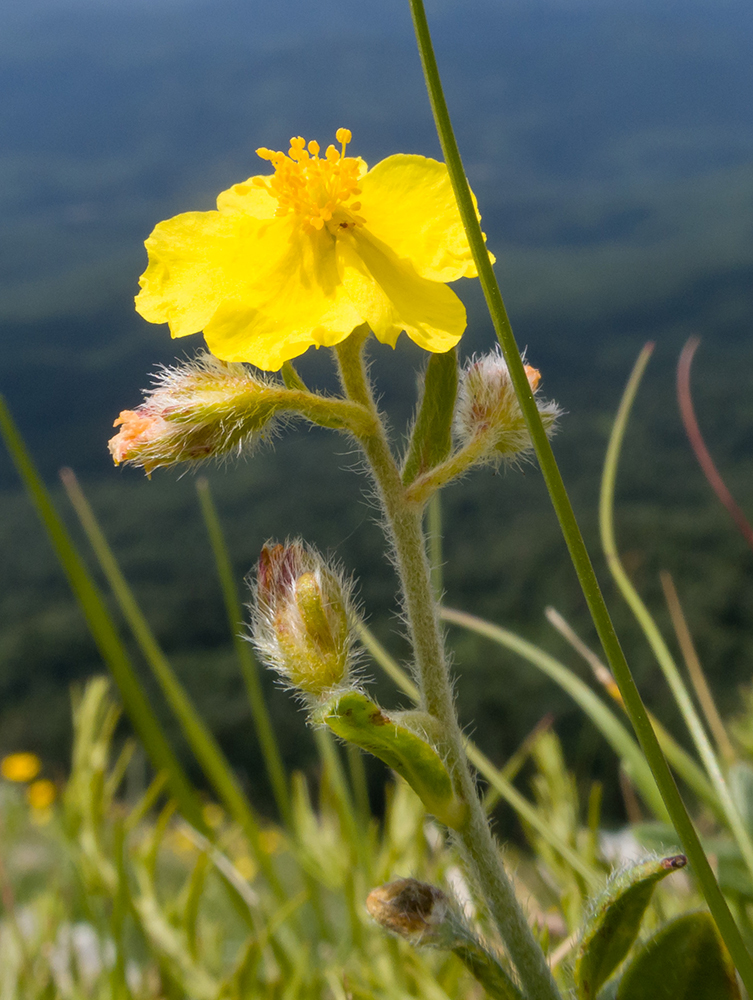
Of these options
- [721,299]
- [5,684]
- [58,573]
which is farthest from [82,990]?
[721,299]

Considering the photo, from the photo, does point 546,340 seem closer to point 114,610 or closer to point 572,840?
point 114,610

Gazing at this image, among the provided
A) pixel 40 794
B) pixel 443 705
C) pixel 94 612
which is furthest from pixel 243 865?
pixel 443 705

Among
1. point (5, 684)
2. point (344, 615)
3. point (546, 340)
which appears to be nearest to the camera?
point (344, 615)

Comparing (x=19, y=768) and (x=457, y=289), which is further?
(x=457, y=289)

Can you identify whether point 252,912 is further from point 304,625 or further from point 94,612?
point 304,625

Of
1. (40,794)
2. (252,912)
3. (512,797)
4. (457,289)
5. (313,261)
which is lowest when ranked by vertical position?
(40,794)

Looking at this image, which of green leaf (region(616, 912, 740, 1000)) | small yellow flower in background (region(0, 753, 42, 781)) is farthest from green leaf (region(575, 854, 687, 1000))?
small yellow flower in background (region(0, 753, 42, 781))

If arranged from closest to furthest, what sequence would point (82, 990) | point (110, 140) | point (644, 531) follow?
point (82, 990), point (644, 531), point (110, 140)

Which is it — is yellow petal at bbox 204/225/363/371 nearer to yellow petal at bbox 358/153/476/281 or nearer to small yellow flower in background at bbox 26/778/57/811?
yellow petal at bbox 358/153/476/281
